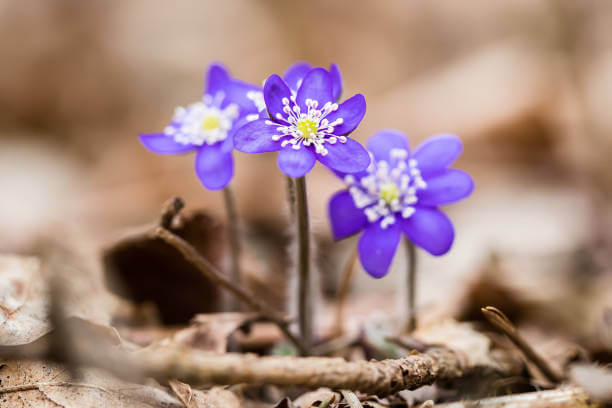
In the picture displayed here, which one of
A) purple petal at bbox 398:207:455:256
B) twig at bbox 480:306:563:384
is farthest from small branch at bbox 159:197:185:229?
twig at bbox 480:306:563:384

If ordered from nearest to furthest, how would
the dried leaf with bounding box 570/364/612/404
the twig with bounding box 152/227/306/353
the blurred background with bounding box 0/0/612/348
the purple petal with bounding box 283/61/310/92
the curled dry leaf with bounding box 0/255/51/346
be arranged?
Answer: the dried leaf with bounding box 570/364/612/404
the curled dry leaf with bounding box 0/255/51/346
the twig with bounding box 152/227/306/353
the purple petal with bounding box 283/61/310/92
the blurred background with bounding box 0/0/612/348

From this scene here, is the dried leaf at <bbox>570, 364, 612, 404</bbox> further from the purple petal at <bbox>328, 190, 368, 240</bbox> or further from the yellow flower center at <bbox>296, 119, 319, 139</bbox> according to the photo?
the yellow flower center at <bbox>296, 119, 319, 139</bbox>

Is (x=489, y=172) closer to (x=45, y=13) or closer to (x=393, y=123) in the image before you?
(x=393, y=123)

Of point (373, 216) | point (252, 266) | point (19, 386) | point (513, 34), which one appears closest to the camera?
point (19, 386)

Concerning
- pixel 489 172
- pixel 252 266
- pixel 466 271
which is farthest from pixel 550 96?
pixel 252 266

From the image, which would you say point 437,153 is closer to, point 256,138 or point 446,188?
point 446,188

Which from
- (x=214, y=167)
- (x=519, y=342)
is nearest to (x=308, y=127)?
(x=214, y=167)
